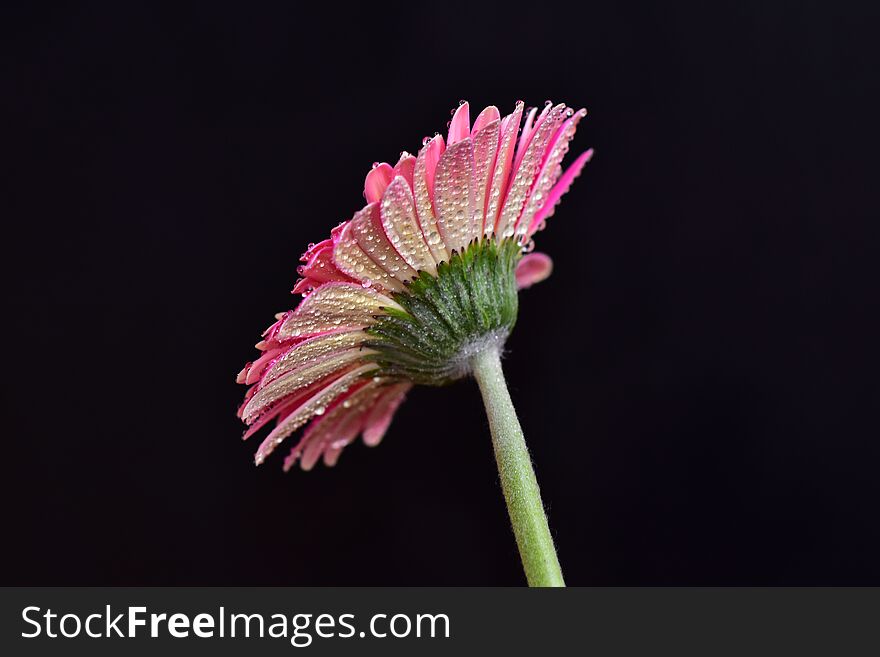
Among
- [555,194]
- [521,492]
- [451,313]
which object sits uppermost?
[555,194]

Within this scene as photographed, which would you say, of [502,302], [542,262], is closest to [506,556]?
[542,262]

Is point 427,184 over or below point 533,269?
below

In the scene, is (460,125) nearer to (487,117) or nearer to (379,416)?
(487,117)

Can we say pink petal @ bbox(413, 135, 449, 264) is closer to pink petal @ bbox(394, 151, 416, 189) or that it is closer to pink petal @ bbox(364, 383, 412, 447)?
pink petal @ bbox(394, 151, 416, 189)

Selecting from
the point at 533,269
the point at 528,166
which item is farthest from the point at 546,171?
the point at 533,269
